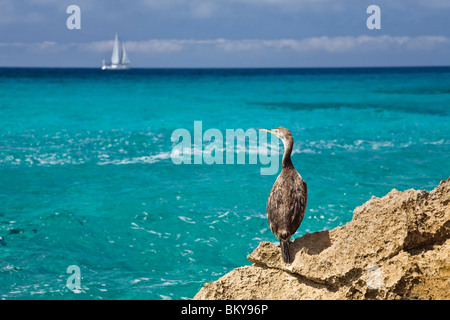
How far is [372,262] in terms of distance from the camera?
153 inches

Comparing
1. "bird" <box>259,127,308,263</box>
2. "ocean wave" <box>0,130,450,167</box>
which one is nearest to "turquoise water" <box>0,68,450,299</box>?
"ocean wave" <box>0,130,450,167</box>

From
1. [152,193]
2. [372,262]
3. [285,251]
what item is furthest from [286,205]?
[152,193]

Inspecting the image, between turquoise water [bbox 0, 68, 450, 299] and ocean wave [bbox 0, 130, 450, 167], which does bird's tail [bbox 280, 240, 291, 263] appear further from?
ocean wave [bbox 0, 130, 450, 167]

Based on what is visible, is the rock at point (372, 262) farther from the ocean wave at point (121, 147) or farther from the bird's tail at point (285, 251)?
the ocean wave at point (121, 147)

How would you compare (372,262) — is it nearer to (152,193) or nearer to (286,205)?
(286,205)

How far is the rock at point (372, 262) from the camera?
147 inches

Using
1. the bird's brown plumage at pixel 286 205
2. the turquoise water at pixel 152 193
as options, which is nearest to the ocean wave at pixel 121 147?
the turquoise water at pixel 152 193

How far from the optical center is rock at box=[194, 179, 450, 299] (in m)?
3.75

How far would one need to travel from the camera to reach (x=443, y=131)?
69.5ft

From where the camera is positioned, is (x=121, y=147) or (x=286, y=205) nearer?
(x=286, y=205)

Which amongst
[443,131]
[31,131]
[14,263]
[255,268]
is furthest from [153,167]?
[443,131]

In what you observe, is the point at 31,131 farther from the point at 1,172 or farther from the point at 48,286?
the point at 48,286

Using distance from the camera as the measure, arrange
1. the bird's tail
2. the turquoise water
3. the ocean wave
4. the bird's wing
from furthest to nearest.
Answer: the ocean wave → the turquoise water → the bird's wing → the bird's tail

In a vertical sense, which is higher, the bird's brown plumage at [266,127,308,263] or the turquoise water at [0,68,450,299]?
the bird's brown plumage at [266,127,308,263]
